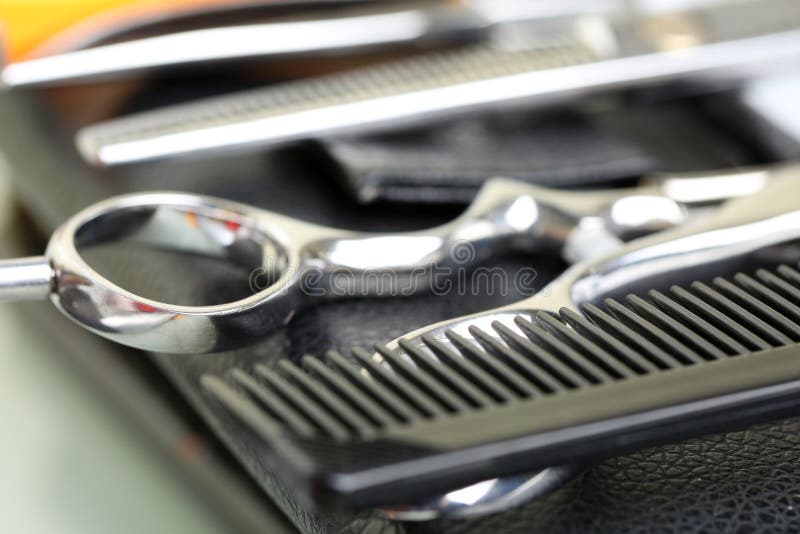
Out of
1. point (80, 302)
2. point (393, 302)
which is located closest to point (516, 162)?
point (393, 302)

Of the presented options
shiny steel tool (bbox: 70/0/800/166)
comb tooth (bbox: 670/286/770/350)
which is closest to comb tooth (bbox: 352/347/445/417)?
comb tooth (bbox: 670/286/770/350)

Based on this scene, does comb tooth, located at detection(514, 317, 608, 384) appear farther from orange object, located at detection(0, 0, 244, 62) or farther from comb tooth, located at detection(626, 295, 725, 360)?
orange object, located at detection(0, 0, 244, 62)

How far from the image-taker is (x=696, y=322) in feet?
1.15

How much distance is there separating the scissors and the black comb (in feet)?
0.26

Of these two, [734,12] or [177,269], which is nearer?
[177,269]

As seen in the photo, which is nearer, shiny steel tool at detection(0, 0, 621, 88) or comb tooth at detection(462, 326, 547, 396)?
Result: comb tooth at detection(462, 326, 547, 396)

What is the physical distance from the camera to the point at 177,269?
45 centimetres

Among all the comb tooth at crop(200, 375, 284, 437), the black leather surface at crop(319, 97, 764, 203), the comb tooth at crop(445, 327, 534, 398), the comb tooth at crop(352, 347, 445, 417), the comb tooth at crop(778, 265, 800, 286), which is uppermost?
the black leather surface at crop(319, 97, 764, 203)

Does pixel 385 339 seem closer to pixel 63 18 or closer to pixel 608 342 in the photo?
pixel 608 342

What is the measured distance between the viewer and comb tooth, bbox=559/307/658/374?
1.07ft

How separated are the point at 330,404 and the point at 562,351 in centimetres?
8

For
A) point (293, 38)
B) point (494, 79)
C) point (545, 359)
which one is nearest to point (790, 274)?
point (545, 359)

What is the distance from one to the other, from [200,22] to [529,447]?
17.9 inches

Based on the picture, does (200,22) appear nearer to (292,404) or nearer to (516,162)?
(516,162)
